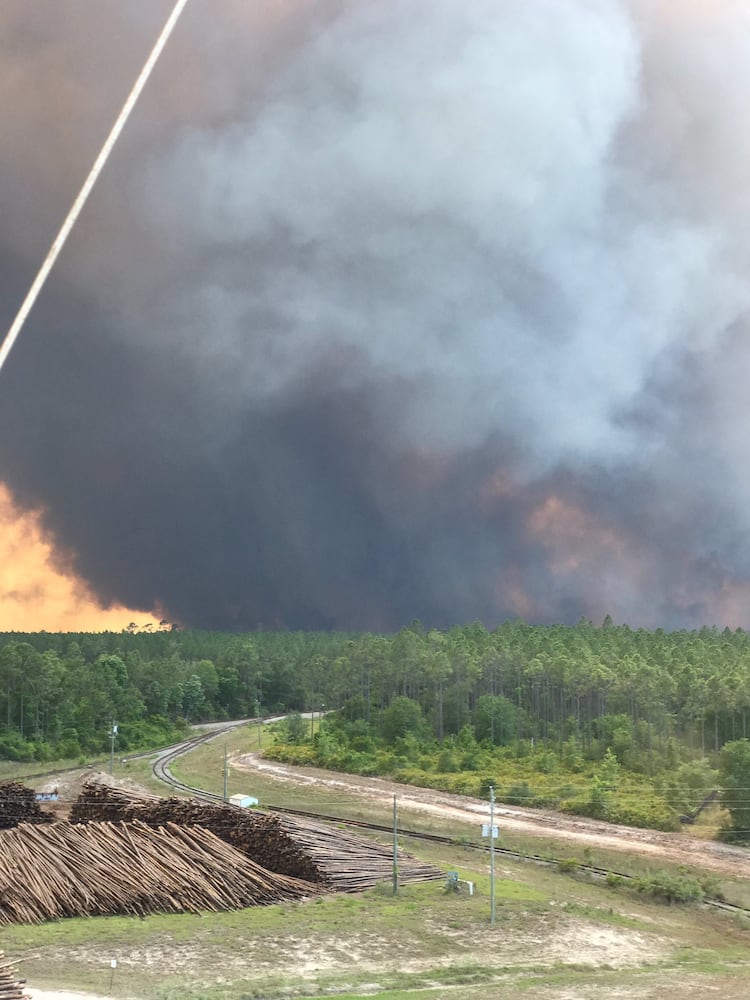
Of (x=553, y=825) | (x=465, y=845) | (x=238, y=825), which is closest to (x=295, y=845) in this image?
(x=238, y=825)

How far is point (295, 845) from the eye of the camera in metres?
46.4

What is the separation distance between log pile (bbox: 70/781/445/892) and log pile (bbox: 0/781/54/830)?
4.84 metres

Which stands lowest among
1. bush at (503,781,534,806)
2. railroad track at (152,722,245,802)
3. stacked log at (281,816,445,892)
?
railroad track at (152,722,245,802)

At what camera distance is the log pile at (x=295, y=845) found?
45.9 meters

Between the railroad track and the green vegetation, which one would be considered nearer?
the railroad track

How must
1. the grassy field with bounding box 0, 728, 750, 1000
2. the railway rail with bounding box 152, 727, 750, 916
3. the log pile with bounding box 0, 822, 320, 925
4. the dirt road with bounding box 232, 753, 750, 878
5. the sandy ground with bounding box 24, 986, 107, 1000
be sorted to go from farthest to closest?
the dirt road with bounding box 232, 753, 750, 878
the railway rail with bounding box 152, 727, 750, 916
the log pile with bounding box 0, 822, 320, 925
the grassy field with bounding box 0, 728, 750, 1000
the sandy ground with bounding box 24, 986, 107, 1000

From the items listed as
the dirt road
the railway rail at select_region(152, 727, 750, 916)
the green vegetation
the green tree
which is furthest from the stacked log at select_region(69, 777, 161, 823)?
the green tree

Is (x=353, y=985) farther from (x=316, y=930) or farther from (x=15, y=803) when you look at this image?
(x=15, y=803)

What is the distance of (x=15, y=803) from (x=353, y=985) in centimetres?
3137

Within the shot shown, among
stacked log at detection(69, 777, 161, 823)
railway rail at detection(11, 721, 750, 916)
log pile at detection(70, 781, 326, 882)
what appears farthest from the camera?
stacked log at detection(69, 777, 161, 823)

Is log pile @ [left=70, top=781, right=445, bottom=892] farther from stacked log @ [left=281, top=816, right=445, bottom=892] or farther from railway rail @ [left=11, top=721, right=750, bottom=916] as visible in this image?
railway rail @ [left=11, top=721, right=750, bottom=916]

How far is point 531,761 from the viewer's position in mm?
91438

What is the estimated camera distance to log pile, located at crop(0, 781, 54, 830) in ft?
179

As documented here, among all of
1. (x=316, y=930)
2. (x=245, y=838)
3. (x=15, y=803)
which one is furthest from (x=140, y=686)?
(x=316, y=930)
